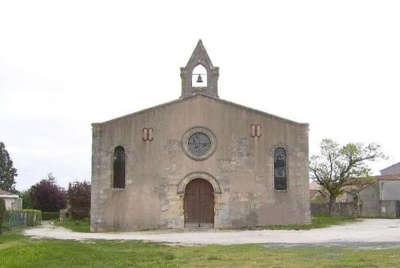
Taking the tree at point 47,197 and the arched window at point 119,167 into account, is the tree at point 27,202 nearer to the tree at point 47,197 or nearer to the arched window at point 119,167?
the tree at point 47,197

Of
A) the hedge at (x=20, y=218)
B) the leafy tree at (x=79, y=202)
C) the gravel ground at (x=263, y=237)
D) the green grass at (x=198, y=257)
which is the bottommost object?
the green grass at (x=198, y=257)

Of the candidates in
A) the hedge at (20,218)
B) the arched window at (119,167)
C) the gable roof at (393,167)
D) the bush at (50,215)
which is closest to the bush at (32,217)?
the hedge at (20,218)

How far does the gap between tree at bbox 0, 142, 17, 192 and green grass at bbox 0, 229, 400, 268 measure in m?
61.9

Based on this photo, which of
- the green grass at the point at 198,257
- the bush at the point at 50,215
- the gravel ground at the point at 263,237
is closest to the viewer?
the green grass at the point at 198,257

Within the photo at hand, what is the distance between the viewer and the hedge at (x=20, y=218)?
Result: 34.3 metres

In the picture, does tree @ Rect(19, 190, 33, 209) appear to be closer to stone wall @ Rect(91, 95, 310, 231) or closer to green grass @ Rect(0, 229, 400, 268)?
stone wall @ Rect(91, 95, 310, 231)

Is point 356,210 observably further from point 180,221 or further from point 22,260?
point 22,260

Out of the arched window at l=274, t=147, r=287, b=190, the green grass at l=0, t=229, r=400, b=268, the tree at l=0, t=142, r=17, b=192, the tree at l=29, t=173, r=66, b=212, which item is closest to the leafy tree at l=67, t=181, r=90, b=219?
the tree at l=29, t=173, r=66, b=212

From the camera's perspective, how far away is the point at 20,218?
38.2 meters

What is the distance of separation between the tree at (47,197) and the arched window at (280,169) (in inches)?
1113

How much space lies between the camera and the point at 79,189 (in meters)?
47.4

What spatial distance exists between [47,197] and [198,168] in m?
27.3

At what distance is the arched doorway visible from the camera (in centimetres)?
3469

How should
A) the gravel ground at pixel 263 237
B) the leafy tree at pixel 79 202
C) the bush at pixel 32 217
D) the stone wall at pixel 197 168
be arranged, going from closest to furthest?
the gravel ground at pixel 263 237 → the stone wall at pixel 197 168 → the bush at pixel 32 217 → the leafy tree at pixel 79 202
